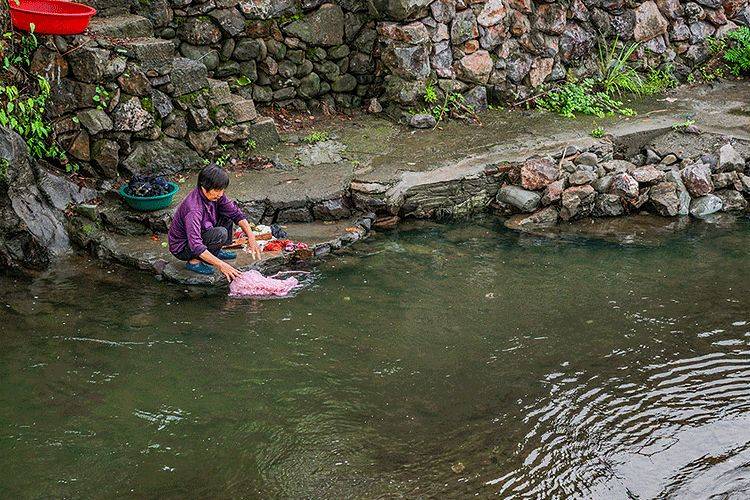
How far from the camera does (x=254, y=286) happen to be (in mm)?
7324

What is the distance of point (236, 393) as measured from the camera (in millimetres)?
5918

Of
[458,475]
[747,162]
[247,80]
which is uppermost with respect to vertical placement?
[247,80]

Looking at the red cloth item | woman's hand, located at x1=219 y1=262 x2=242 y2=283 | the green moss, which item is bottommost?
A: the red cloth item

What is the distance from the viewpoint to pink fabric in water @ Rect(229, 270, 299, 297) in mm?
7312

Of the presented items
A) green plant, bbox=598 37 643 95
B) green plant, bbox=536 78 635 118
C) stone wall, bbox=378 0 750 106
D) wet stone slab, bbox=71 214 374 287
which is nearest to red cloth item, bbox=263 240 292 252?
wet stone slab, bbox=71 214 374 287

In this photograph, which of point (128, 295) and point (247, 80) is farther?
point (247, 80)

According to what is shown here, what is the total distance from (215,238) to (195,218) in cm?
31

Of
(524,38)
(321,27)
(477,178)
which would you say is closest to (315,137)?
(321,27)

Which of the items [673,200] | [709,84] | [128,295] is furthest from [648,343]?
[709,84]

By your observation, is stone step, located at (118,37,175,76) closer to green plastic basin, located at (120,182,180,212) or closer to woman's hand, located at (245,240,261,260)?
green plastic basin, located at (120,182,180,212)

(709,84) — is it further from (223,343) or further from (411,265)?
(223,343)

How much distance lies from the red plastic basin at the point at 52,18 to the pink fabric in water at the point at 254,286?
3023 mm

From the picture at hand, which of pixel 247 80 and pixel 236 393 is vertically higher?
pixel 247 80

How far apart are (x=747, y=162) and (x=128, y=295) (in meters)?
7.26
